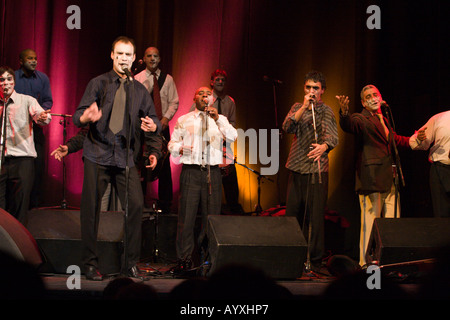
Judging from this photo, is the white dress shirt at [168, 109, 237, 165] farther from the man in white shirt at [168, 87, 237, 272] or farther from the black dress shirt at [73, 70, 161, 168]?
the black dress shirt at [73, 70, 161, 168]

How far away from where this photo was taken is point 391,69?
7434 mm

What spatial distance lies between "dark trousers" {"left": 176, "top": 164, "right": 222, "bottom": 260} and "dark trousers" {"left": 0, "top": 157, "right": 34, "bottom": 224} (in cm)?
165

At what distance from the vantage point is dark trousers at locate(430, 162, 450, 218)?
5.51 m

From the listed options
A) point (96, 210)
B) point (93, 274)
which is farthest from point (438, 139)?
point (93, 274)

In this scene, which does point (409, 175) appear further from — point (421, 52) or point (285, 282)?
point (285, 282)

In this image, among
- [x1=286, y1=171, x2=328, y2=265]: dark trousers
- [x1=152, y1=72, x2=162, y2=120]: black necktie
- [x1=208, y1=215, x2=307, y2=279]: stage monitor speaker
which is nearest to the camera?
[x1=208, y1=215, x2=307, y2=279]: stage monitor speaker

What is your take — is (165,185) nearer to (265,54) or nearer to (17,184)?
(17,184)

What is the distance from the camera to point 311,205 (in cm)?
539

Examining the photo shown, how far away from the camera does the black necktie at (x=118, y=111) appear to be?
4504mm

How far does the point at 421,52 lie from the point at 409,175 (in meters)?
1.80

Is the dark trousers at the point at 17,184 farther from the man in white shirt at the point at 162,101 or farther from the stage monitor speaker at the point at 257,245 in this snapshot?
the stage monitor speaker at the point at 257,245

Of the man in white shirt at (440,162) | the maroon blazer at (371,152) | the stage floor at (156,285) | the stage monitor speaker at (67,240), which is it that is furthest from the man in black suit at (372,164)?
the stage monitor speaker at (67,240)

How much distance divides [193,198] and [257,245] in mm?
1080

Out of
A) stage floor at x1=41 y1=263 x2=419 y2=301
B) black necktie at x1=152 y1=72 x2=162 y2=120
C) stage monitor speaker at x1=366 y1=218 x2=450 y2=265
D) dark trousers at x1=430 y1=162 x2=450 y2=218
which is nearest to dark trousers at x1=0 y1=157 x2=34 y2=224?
stage floor at x1=41 y1=263 x2=419 y2=301
